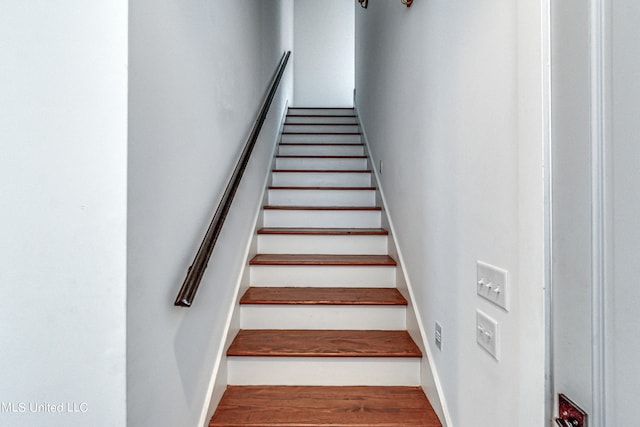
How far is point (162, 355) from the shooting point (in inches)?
39.4

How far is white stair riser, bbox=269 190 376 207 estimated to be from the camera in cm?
287

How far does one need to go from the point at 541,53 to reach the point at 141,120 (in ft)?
3.02

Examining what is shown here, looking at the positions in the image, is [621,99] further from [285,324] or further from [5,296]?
[285,324]

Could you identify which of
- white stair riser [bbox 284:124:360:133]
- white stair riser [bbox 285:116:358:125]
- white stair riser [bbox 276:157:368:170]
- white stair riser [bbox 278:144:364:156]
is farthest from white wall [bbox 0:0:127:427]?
white stair riser [bbox 285:116:358:125]

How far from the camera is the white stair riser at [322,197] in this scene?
2873mm

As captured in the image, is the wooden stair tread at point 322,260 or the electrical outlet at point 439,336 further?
the wooden stair tread at point 322,260

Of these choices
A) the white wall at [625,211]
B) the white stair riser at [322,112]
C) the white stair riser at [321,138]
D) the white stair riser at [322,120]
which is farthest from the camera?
the white stair riser at [322,112]

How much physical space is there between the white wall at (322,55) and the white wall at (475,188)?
11.8 feet

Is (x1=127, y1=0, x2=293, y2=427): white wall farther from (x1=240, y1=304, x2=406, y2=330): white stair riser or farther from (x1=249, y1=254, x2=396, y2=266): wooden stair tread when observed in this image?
(x1=249, y1=254, x2=396, y2=266): wooden stair tread

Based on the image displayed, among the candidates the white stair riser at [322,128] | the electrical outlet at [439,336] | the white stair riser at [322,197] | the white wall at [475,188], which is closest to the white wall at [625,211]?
the white wall at [475,188]

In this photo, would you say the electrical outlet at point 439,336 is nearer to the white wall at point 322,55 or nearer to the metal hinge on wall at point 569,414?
the metal hinge on wall at point 569,414

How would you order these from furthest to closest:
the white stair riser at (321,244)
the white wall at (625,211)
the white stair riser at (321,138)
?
the white stair riser at (321,138) → the white stair riser at (321,244) → the white wall at (625,211)

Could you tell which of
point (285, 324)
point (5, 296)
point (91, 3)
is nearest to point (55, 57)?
point (91, 3)

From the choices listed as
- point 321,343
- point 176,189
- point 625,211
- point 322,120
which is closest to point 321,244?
point 321,343
